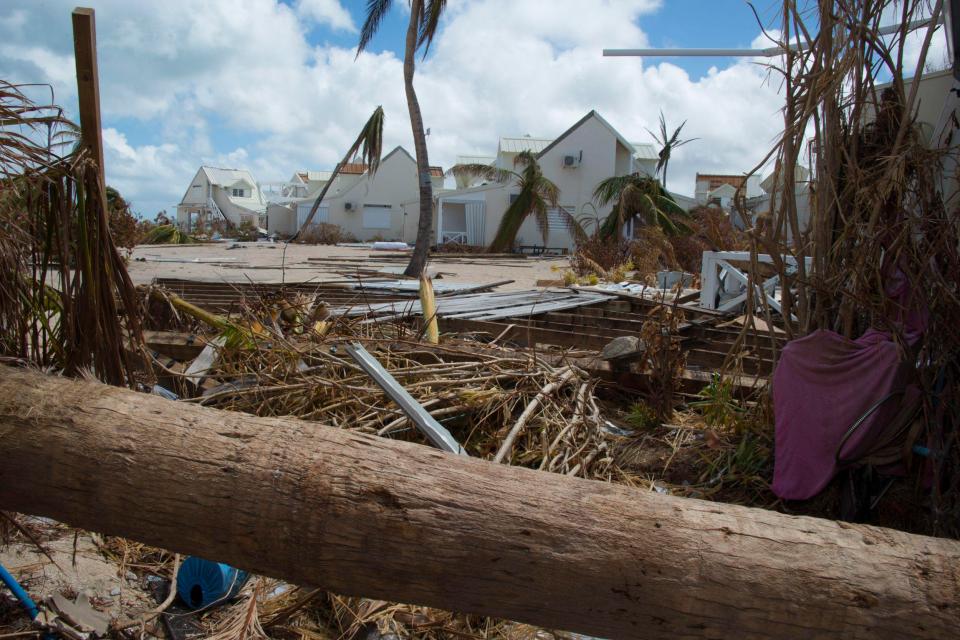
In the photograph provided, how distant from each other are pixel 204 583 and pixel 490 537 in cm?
210

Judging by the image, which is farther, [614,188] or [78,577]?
[614,188]

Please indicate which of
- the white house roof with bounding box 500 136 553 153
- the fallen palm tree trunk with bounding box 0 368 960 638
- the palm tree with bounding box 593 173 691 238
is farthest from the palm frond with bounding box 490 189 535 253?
the fallen palm tree trunk with bounding box 0 368 960 638

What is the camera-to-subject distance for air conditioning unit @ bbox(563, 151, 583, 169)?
115ft

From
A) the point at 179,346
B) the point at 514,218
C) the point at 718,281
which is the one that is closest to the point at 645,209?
the point at 514,218

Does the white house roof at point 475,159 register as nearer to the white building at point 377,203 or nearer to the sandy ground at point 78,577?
the white building at point 377,203

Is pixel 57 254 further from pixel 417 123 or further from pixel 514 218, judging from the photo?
pixel 514 218

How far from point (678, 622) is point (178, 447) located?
158cm

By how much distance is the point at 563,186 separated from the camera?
3553 cm

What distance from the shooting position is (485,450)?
14.9ft

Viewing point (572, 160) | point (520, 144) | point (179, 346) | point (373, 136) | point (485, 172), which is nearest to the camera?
point (179, 346)

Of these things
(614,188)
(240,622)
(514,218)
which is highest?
(614,188)

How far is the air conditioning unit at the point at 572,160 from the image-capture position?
3497 cm

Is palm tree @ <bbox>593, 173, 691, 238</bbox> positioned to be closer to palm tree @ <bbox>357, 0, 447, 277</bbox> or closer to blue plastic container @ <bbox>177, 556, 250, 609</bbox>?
palm tree @ <bbox>357, 0, 447, 277</bbox>

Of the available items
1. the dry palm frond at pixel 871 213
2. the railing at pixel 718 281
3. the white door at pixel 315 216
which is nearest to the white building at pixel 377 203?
the white door at pixel 315 216
